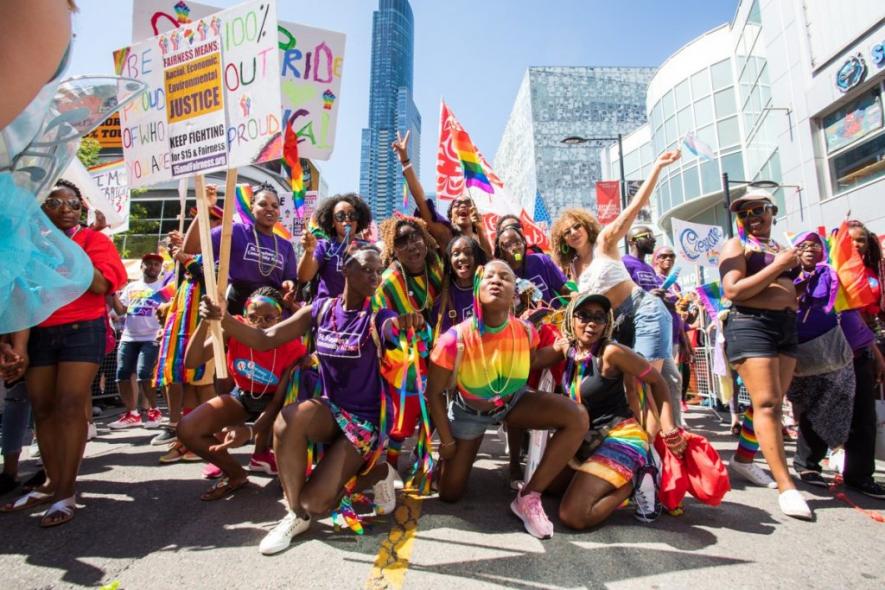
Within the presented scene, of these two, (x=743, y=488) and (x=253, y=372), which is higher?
(x=253, y=372)

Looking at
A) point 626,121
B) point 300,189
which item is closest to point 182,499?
point 300,189

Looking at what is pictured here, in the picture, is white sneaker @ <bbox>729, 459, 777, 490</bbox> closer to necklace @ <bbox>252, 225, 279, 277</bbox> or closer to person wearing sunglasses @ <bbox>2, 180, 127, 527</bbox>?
necklace @ <bbox>252, 225, 279, 277</bbox>

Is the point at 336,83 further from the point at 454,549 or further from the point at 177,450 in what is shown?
the point at 454,549

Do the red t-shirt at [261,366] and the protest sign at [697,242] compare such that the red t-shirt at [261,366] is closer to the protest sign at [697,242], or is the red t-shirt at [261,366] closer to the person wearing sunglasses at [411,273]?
the person wearing sunglasses at [411,273]

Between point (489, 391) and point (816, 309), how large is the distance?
8.51 feet

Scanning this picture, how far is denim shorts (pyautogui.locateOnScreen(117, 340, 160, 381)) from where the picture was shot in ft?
18.5

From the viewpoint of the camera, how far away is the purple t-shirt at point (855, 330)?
11.9 ft

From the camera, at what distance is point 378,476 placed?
111 inches

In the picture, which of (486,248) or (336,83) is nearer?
(486,248)

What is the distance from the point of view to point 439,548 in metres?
2.29

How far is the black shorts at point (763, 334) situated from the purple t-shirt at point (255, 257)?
11.3ft

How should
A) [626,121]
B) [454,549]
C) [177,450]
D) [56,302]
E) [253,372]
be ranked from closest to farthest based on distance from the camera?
[56,302] < [454,549] < [253,372] < [177,450] < [626,121]

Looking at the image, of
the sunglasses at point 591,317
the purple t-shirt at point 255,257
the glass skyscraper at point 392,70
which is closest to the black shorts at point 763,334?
the sunglasses at point 591,317

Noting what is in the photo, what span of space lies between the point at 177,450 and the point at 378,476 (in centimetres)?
222
